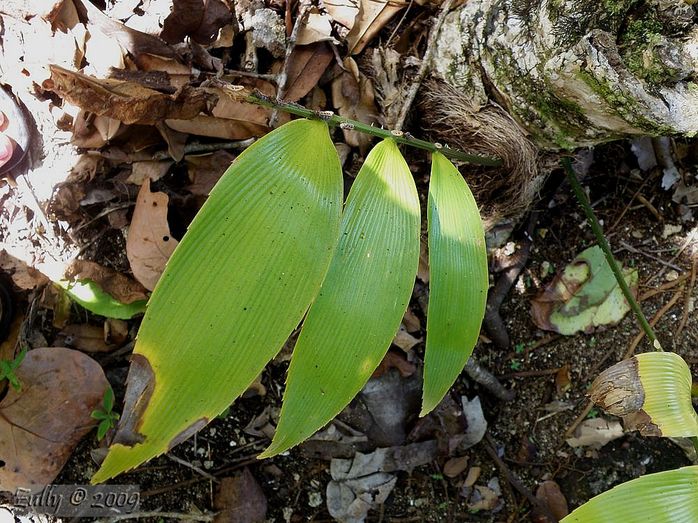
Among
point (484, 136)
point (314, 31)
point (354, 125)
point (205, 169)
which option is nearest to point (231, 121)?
point (205, 169)

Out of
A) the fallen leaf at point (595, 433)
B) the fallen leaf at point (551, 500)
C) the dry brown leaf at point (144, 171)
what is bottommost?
the fallen leaf at point (551, 500)

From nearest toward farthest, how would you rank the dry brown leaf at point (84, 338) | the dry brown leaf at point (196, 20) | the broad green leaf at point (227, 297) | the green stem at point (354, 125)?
the broad green leaf at point (227, 297) → the green stem at point (354, 125) → the dry brown leaf at point (196, 20) → the dry brown leaf at point (84, 338)

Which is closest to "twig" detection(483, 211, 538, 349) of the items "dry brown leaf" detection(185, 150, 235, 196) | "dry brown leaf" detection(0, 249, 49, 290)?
"dry brown leaf" detection(185, 150, 235, 196)

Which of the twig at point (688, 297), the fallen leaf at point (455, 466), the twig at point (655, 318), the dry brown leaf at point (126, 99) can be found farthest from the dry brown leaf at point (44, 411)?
the twig at point (688, 297)

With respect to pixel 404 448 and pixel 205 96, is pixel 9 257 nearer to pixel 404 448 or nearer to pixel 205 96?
pixel 205 96

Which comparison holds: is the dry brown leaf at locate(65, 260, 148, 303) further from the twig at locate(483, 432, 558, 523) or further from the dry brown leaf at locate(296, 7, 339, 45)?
the twig at locate(483, 432, 558, 523)

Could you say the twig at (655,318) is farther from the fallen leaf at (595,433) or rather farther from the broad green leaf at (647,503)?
the broad green leaf at (647,503)

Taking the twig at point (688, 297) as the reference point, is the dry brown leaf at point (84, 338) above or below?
below
